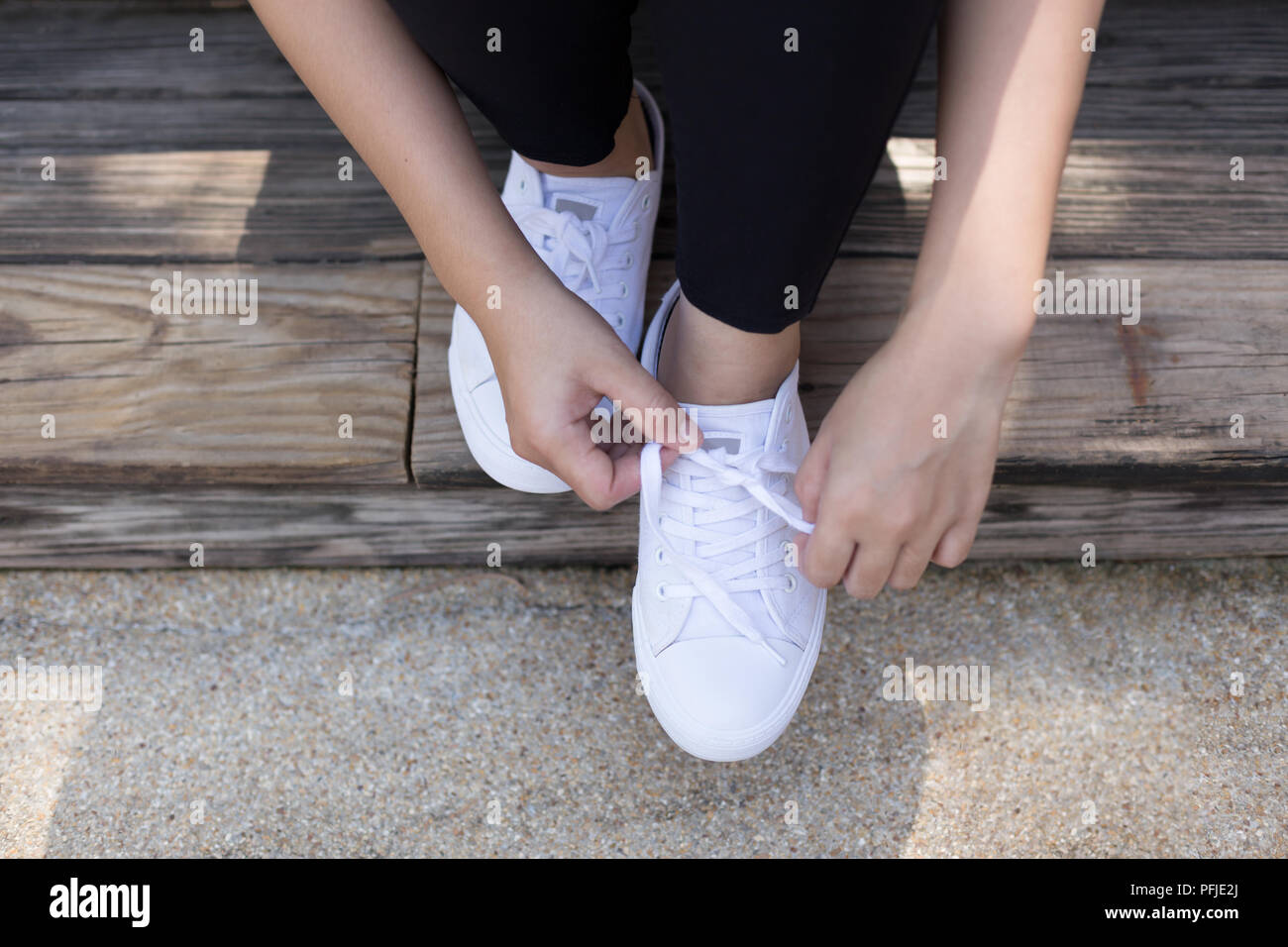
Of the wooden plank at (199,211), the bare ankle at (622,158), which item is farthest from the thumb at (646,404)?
the wooden plank at (199,211)

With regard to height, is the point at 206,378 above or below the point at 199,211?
below

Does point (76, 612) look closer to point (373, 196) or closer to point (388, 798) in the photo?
point (388, 798)

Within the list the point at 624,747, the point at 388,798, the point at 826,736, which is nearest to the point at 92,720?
the point at 388,798

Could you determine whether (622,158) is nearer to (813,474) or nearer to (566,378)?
(566,378)

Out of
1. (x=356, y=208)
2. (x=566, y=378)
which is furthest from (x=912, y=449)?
(x=356, y=208)

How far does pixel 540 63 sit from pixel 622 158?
0.84 ft

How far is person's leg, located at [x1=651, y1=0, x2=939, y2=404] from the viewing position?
0.61m

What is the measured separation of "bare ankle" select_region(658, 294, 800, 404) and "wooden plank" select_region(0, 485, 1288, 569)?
0.84 feet

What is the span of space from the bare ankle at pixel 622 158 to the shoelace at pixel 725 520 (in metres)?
0.36

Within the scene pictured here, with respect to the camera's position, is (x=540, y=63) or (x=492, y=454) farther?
(x=492, y=454)

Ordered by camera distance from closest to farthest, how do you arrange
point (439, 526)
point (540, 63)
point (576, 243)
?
1. point (540, 63)
2. point (576, 243)
3. point (439, 526)

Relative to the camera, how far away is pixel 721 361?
828 millimetres

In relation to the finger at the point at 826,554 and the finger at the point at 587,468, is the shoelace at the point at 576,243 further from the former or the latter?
the finger at the point at 826,554

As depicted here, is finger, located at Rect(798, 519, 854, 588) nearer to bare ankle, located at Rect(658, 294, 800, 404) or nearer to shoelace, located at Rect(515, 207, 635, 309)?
bare ankle, located at Rect(658, 294, 800, 404)
